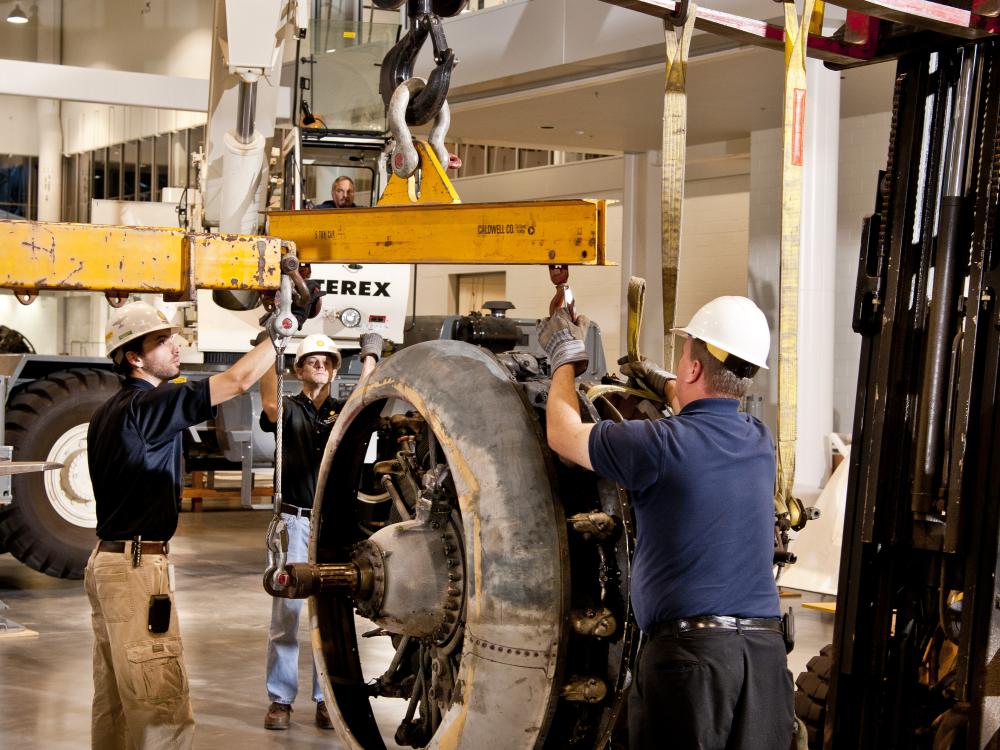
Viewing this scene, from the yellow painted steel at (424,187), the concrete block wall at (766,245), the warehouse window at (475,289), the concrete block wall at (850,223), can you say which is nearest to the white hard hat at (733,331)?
the yellow painted steel at (424,187)

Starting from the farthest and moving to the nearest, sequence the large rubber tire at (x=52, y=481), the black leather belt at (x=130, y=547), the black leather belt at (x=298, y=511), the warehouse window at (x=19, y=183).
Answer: the warehouse window at (x=19, y=183) < the large rubber tire at (x=52, y=481) < the black leather belt at (x=298, y=511) < the black leather belt at (x=130, y=547)

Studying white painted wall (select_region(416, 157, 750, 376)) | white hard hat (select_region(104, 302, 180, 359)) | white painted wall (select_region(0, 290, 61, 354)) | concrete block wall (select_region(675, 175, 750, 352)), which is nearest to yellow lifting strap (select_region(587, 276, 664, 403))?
white hard hat (select_region(104, 302, 180, 359))

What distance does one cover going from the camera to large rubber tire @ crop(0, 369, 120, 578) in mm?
10156

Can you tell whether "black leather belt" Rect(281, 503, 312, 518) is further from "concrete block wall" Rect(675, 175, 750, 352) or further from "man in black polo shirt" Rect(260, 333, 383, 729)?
"concrete block wall" Rect(675, 175, 750, 352)

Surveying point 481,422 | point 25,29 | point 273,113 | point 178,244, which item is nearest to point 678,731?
point 481,422

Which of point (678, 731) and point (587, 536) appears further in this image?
point (587, 536)

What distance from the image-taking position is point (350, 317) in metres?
11.5

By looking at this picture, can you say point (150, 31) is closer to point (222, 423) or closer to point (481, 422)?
point (222, 423)

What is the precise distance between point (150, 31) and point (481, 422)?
24170mm

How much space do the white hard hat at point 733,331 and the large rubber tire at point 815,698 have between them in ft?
5.23

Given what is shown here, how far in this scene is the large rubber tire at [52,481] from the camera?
10.2 meters

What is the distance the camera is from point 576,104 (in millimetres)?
16109

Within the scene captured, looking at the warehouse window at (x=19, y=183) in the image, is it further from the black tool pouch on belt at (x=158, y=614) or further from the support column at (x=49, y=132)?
the black tool pouch on belt at (x=158, y=614)

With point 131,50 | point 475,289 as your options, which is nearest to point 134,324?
point 475,289
